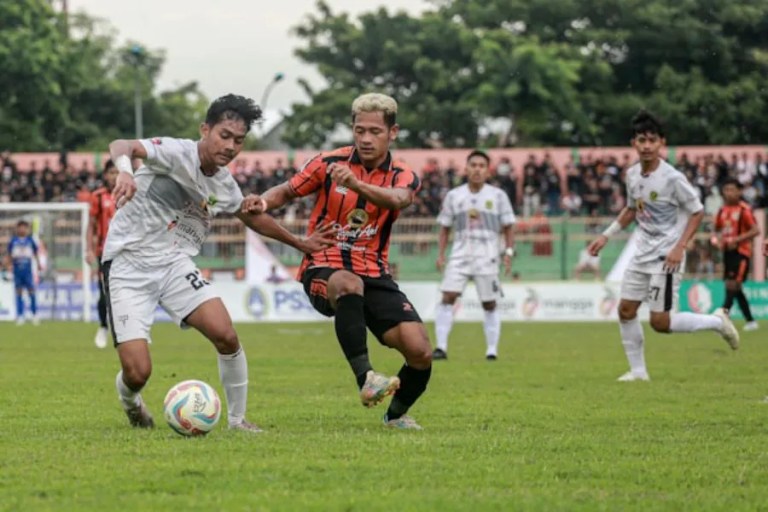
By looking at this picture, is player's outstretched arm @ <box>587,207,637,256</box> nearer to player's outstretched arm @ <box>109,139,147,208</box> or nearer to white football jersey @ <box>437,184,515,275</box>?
white football jersey @ <box>437,184,515,275</box>

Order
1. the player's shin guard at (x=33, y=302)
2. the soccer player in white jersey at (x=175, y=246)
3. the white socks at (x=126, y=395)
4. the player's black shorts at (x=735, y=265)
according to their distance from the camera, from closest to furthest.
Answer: the soccer player in white jersey at (x=175, y=246) → the white socks at (x=126, y=395) → the player's black shorts at (x=735, y=265) → the player's shin guard at (x=33, y=302)

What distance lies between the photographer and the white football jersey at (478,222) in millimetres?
17406

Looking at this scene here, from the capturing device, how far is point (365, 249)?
881 centimetres

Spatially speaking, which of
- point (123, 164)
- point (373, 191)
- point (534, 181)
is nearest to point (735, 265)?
point (534, 181)

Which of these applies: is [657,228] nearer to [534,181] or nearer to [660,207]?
[660,207]

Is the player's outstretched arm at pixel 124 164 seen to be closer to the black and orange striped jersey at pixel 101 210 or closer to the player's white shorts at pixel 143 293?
the player's white shorts at pixel 143 293

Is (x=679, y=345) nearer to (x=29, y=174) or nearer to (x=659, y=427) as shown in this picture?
(x=659, y=427)

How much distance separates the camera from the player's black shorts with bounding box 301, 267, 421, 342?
8656 mm

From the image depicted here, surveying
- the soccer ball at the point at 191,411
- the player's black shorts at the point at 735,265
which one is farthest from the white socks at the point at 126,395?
the player's black shorts at the point at 735,265

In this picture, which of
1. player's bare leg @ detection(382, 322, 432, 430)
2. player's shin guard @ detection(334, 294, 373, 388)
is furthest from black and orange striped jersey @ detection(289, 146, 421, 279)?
player's bare leg @ detection(382, 322, 432, 430)

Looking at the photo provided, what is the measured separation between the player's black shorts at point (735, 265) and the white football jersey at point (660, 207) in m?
10.1

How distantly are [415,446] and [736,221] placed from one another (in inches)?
641

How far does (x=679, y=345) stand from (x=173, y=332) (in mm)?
8765

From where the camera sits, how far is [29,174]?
3853 centimetres
